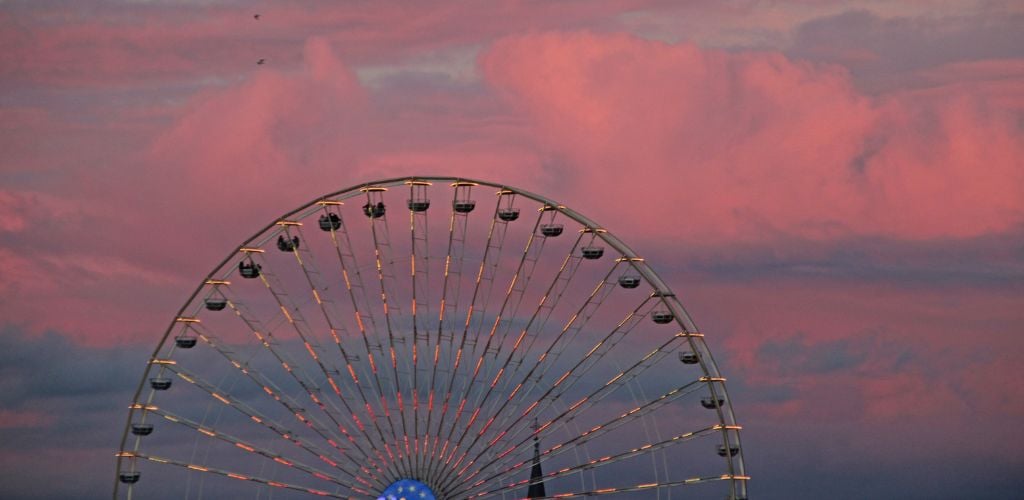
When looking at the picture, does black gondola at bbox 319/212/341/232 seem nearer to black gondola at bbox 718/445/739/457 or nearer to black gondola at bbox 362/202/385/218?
black gondola at bbox 362/202/385/218

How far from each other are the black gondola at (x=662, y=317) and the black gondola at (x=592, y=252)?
3.98m

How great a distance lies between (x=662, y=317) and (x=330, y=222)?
17.0 m

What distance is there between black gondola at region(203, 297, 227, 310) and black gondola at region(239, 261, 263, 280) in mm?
1595

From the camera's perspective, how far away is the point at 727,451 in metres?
81.1

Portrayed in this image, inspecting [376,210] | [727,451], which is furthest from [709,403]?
[376,210]

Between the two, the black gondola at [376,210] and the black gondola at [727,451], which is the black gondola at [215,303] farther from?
the black gondola at [727,451]

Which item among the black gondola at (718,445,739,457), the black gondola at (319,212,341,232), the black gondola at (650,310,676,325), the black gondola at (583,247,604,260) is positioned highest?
the black gondola at (319,212,341,232)

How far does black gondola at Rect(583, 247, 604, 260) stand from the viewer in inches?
3236

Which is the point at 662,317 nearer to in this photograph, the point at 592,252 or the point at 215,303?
the point at 592,252

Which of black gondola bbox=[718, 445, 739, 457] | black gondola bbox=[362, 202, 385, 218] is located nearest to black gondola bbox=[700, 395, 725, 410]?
black gondola bbox=[718, 445, 739, 457]

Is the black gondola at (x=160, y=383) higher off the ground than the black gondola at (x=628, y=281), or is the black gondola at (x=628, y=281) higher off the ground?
the black gondola at (x=628, y=281)

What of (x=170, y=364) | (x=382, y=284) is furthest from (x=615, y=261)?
(x=170, y=364)

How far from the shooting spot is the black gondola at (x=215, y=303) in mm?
82812

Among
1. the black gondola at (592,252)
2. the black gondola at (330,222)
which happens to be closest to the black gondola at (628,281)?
the black gondola at (592,252)
